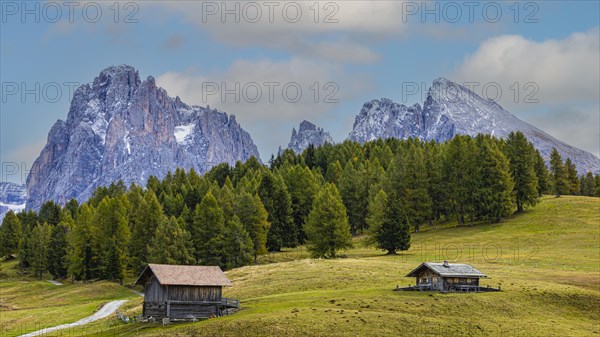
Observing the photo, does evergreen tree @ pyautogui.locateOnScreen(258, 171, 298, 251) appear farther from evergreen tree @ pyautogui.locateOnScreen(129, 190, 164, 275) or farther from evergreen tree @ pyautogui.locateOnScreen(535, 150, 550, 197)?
evergreen tree @ pyautogui.locateOnScreen(535, 150, 550, 197)

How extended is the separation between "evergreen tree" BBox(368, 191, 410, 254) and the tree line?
15 centimetres

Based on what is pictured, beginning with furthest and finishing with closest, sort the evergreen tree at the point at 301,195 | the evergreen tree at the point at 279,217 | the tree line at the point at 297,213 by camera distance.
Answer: the evergreen tree at the point at 301,195
the evergreen tree at the point at 279,217
the tree line at the point at 297,213

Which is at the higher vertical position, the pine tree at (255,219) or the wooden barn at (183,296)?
the pine tree at (255,219)

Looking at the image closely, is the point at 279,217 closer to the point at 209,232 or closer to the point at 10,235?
the point at 209,232

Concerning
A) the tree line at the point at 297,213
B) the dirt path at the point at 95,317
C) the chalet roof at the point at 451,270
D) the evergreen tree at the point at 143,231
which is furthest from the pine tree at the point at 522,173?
the dirt path at the point at 95,317

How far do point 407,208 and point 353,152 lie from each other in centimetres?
5876

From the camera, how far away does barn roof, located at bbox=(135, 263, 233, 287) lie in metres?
70.0

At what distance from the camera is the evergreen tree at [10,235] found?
16438 centimetres

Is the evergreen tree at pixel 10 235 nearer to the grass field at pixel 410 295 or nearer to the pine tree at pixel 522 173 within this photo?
the grass field at pixel 410 295

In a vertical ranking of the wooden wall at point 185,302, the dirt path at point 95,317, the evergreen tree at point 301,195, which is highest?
the evergreen tree at point 301,195

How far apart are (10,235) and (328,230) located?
95.3 metres

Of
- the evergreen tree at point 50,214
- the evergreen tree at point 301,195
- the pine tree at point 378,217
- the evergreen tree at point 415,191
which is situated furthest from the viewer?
the evergreen tree at point 50,214

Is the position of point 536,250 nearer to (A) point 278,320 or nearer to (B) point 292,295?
(B) point 292,295

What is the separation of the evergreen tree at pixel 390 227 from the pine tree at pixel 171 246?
27.9 meters
